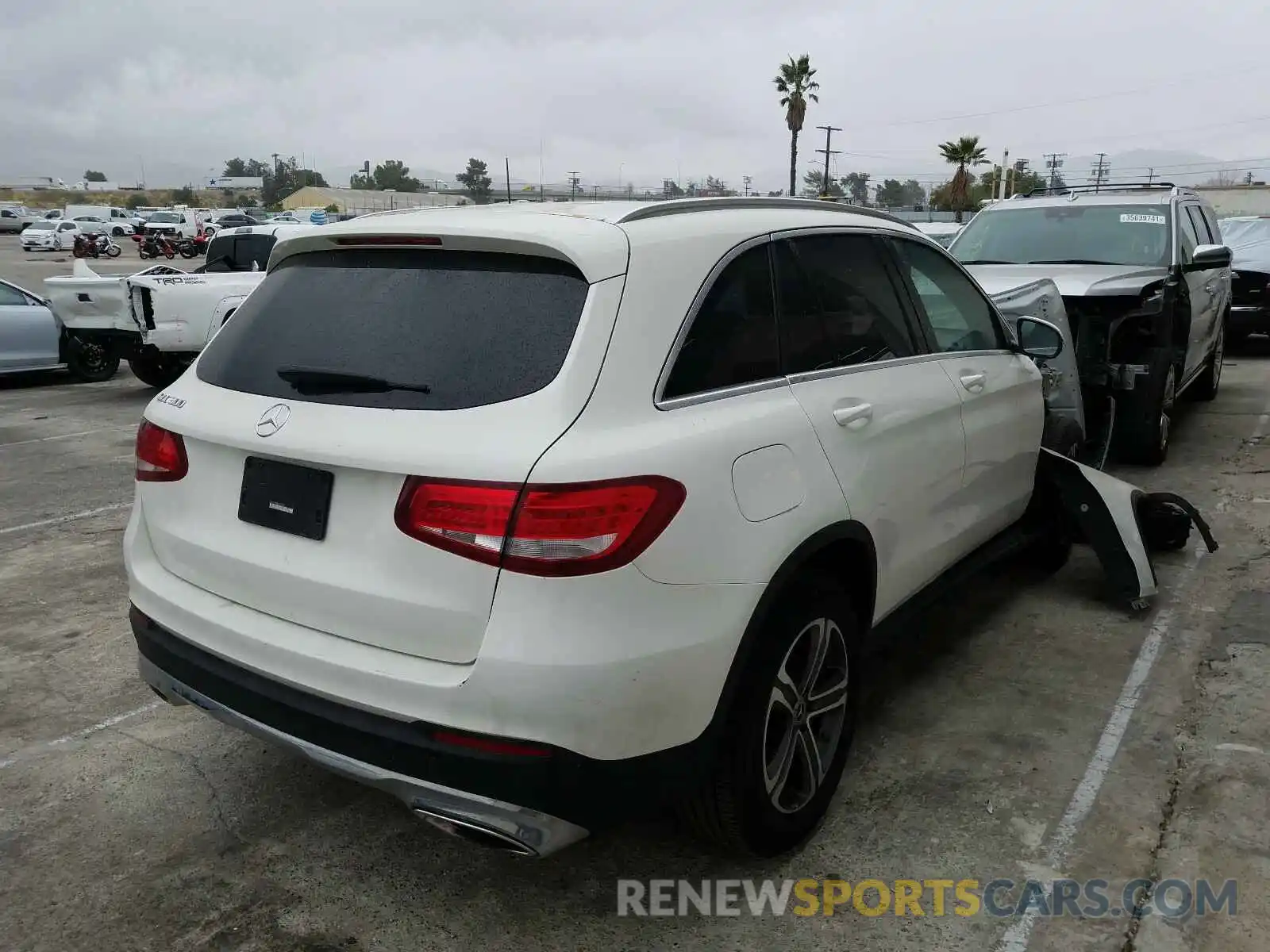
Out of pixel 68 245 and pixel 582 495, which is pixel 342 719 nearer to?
pixel 582 495

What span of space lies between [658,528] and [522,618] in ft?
1.17

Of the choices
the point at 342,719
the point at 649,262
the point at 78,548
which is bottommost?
the point at 78,548

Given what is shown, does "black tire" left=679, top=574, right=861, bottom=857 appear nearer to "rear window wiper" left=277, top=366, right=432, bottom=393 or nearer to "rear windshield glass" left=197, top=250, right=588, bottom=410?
"rear windshield glass" left=197, top=250, right=588, bottom=410

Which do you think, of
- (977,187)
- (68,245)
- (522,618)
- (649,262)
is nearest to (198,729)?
(522,618)

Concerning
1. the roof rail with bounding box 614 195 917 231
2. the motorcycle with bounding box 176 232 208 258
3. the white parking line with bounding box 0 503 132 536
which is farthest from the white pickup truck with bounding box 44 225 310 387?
the motorcycle with bounding box 176 232 208 258

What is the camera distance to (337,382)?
2.52 m

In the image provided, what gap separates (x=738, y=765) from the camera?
2.55 m

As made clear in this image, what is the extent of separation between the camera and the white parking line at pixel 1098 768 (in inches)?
104

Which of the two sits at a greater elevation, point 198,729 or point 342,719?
point 342,719

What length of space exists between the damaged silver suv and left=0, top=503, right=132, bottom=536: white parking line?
224 inches

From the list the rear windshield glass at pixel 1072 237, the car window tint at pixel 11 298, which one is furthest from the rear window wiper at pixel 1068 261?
the car window tint at pixel 11 298

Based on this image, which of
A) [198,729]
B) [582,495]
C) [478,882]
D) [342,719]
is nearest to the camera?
[582,495]

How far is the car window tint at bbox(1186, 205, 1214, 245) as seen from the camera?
855cm

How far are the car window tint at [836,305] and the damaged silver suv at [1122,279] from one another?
2.62 metres
